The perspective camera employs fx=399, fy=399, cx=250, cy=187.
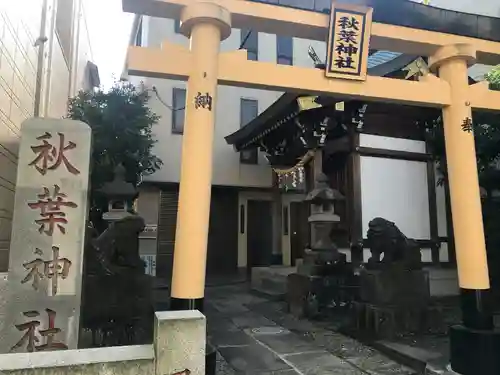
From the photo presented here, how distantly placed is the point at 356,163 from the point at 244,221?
659 centimetres

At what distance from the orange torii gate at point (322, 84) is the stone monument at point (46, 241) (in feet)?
3.33

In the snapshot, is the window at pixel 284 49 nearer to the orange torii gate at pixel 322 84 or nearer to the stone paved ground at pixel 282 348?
the stone paved ground at pixel 282 348

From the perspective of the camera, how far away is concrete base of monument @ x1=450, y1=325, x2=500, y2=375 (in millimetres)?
4543

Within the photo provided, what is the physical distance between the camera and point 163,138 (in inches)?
557

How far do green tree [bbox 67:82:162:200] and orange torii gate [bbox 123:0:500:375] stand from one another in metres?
5.52

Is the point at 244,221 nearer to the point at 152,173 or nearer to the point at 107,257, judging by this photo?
the point at 152,173

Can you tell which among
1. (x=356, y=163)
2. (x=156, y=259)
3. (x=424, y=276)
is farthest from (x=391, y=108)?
(x=156, y=259)

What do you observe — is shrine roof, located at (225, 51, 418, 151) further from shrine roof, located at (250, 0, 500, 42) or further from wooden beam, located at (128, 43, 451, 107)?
wooden beam, located at (128, 43, 451, 107)

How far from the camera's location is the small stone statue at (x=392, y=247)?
6.99 m

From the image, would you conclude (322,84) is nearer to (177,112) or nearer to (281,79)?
(281,79)

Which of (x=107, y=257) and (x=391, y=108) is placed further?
(x=391, y=108)

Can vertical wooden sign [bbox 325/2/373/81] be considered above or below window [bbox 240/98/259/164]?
below

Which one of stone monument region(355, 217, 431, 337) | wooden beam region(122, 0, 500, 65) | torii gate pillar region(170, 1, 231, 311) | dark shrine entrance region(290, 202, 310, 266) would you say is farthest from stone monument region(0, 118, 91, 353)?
dark shrine entrance region(290, 202, 310, 266)

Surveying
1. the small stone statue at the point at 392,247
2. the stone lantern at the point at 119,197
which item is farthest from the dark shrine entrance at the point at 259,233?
the stone lantern at the point at 119,197
